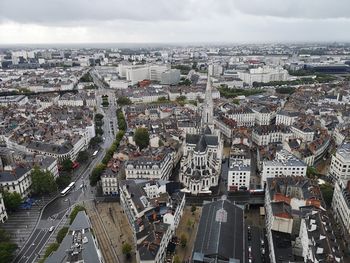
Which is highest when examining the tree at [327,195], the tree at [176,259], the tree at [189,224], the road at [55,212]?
the tree at [327,195]

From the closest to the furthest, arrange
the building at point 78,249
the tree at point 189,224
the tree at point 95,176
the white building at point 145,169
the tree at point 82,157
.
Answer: the building at point 78,249, the tree at point 189,224, the white building at point 145,169, the tree at point 95,176, the tree at point 82,157

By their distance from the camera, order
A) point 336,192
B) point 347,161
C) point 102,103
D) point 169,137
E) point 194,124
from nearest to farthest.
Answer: point 336,192, point 347,161, point 169,137, point 194,124, point 102,103

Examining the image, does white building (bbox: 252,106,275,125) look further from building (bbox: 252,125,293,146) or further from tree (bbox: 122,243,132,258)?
tree (bbox: 122,243,132,258)

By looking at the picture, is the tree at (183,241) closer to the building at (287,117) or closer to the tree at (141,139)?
the tree at (141,139)

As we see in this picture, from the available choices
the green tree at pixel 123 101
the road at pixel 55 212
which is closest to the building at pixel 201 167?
the road at pixel 55 212

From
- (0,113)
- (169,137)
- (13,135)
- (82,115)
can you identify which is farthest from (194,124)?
(0,113)

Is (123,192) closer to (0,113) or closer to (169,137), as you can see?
(169,137)
